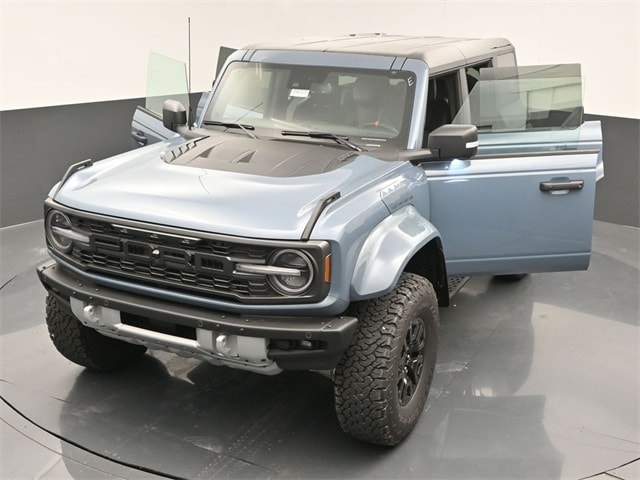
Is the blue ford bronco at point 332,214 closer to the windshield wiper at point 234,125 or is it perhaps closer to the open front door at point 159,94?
the windshield wiper at point 234,125

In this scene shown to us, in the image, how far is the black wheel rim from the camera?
3.57 metres

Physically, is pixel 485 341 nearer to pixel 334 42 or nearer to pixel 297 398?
pixel 297 398

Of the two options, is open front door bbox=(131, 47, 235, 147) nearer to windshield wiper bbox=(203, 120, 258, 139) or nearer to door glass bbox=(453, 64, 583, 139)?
windshield wiper bbox=(203, 120, 258, 139)

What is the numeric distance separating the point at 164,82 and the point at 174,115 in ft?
2.33

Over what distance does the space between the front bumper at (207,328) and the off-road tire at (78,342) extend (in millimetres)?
528

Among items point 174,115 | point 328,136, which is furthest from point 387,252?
point 174,115

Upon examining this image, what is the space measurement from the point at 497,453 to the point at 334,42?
8.84 feet

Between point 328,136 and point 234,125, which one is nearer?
point 328,136

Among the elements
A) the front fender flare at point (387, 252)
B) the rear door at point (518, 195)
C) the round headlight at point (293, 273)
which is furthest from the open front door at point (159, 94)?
the round headlight at point (293, 273)

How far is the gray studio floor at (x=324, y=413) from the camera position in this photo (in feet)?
11.5

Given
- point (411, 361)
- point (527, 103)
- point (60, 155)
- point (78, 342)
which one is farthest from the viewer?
point (60, 155)

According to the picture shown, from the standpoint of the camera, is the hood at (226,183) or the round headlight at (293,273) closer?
the round headlight at (293,273)

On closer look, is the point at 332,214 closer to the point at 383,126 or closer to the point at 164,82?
the point at 383,126

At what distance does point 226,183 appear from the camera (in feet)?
11.5
